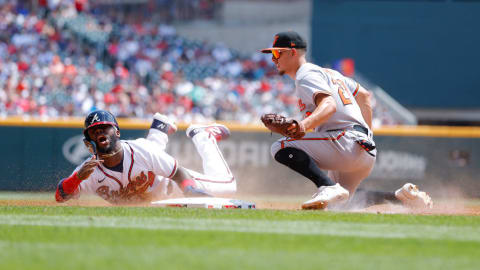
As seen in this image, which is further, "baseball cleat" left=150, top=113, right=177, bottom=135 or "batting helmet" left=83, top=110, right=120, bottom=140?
"baseball cleat" left=150, top=113, right=177, bottom=135

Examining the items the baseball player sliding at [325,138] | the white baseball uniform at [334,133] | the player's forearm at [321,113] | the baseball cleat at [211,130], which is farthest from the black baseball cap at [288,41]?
the baseball cleat at [211,130]

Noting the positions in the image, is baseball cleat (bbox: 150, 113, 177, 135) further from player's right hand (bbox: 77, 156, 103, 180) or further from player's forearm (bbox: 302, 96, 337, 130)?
player's forearm (bbox: 302, 96, 337, 130)

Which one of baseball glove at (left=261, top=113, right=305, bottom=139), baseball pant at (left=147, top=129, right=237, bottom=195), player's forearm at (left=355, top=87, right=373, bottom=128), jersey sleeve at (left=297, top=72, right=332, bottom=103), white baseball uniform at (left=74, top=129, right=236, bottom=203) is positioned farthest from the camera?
baseball pant at (left=147, top=129, right=237, bottom=195)

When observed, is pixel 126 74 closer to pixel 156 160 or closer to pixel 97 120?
pixel 156 160

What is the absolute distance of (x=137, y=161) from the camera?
637 centimetres

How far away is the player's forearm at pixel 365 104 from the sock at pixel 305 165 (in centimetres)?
91

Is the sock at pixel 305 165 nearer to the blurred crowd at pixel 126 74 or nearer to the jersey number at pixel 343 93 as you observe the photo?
the jersey number at pixel 343 93

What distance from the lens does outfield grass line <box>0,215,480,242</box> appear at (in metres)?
4.51

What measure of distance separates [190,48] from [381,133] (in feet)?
27.6

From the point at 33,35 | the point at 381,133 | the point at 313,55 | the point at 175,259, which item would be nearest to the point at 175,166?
the point at 175,259

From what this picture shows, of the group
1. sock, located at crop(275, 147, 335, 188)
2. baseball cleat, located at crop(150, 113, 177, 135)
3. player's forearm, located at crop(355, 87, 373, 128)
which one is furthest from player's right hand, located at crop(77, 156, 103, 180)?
player's forearm, located at crop(355, 87, 373, 128)

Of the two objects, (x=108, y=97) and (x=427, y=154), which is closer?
(x=427, y=154)

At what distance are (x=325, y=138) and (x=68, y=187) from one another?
2.20 metres

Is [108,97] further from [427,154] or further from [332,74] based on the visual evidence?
[332,74]
